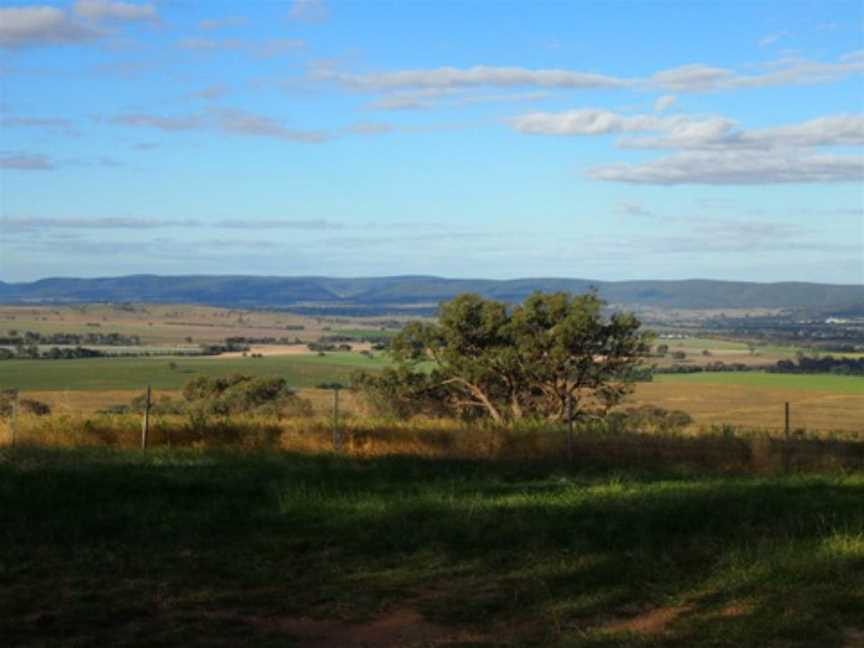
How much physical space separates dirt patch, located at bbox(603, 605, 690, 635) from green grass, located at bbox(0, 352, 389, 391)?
33169 millimetres

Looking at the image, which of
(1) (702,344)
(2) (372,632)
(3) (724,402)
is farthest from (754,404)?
(1) (702,344)

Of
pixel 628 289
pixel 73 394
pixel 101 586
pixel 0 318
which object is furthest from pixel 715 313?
pixel 101 586

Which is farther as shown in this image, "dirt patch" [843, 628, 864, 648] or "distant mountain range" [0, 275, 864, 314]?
"distant mountain range" [0, 275, 864, 314]

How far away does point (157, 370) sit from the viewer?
52.0 metres

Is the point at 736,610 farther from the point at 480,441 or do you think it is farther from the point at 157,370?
the point at 157,370

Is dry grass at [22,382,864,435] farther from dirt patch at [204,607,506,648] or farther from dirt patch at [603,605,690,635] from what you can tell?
dirt patch at [603,605,690,635]

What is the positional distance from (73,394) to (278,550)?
90.4 ft

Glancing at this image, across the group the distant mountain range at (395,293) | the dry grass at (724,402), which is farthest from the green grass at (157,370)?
the distant mountain range at (395,293)

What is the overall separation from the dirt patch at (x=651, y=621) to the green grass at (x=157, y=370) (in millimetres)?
33169

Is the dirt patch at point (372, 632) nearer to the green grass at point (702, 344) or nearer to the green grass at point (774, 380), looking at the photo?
the green grass at point (774, 380)

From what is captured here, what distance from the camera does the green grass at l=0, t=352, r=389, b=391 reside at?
4256 centimetres

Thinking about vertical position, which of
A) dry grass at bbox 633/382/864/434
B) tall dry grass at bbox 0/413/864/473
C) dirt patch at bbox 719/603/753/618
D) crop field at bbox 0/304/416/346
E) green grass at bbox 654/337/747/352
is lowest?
dry grass at bbox 633/382/864/434

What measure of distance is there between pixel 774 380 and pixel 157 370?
2858cm

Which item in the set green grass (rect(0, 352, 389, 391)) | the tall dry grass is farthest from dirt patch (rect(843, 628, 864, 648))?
green grass (rect(0, 352, 389, 391))
